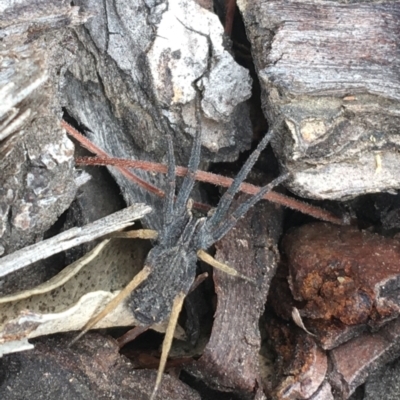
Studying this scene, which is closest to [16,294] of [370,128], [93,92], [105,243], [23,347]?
[23,347]

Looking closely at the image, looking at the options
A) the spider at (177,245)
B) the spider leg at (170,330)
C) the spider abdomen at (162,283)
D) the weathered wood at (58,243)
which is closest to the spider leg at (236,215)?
the spider at (177,245)

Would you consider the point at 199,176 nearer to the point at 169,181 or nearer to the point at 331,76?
the point at 169,181

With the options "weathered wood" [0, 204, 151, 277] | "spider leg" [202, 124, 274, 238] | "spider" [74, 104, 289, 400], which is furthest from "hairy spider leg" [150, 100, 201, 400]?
Answer: "weathered wood" [0, 204, 151, 277]

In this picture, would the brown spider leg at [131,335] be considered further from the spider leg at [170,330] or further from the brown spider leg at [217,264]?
the brown spider leg at [217,264]

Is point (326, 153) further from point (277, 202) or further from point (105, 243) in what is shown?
point (105, 243)

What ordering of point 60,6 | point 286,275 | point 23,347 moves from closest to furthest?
point 23,347, point 60,6, point 286,275

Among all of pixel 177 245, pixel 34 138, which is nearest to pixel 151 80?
pixel 34 138

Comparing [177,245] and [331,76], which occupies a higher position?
[331,76]
